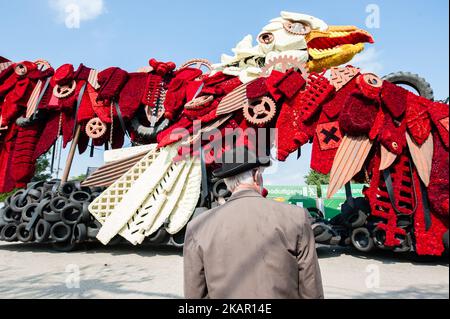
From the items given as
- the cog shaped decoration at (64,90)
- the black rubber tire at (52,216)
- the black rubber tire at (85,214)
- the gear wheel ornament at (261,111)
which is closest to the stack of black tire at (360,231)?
the gear wheel ornament at (261,111)

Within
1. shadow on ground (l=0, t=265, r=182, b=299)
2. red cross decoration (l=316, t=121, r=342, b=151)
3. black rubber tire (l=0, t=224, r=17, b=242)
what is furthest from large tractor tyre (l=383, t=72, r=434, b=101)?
black rubber tire (l=0, t=224, r=17, b=242)

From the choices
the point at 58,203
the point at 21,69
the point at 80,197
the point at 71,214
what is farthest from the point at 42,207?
the point at 21,69

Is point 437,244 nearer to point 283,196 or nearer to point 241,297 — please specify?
point 241,297

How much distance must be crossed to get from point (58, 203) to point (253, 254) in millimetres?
5788

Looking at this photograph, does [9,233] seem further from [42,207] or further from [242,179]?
[242,179]

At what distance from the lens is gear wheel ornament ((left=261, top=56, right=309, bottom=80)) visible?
5.97m

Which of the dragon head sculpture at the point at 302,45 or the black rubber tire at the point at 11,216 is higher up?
the dragon head sculpture at the point at 302,45

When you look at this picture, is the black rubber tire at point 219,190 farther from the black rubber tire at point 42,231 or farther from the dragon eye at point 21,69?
the dragon eye at point 21,69

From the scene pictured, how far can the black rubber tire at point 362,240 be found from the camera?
17.4 feet

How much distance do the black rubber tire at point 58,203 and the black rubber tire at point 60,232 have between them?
28cm

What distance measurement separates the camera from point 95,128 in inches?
263

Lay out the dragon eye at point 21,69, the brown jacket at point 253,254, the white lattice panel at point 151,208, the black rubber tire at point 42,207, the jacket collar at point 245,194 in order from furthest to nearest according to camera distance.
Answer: the dragon eye at point 21,69, the black rubber tire at point 42,207, the white lattice panel at point 151,208, the jacket collar at point 245,194, the brown jacket at point 253,254

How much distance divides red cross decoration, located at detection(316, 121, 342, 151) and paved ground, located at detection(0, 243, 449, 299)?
71.8 inches

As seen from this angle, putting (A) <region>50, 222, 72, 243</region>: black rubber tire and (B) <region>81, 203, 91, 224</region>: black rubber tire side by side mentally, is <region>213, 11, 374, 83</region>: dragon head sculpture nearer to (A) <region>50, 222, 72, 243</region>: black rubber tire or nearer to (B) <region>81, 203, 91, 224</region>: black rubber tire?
(B) <region>81, 203, 91, 224</region>: black rubber tire
